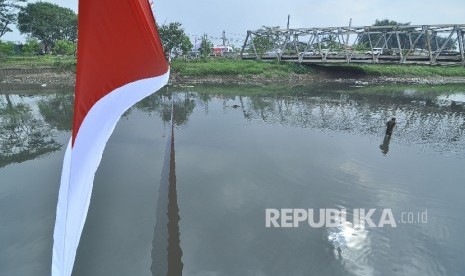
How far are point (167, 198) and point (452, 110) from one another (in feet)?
92.0

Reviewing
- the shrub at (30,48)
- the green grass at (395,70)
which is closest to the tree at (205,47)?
the green grass at (395,70)

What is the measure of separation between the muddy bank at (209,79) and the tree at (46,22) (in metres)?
30.2

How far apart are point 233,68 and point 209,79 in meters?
4.04

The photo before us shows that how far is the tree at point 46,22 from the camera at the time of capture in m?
62.9

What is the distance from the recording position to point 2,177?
1123cm

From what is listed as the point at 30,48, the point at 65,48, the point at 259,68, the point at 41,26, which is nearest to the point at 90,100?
the point at 259,68

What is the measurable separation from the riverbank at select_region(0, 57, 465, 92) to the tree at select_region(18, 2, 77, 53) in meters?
24.1

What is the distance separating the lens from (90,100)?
2.03 meters

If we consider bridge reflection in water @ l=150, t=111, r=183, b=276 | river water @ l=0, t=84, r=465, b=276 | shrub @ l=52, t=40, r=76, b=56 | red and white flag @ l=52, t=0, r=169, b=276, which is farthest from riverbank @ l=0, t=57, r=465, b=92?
red and white flag @ l=52, t=0, r=169, b=276

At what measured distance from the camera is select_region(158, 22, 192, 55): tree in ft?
150

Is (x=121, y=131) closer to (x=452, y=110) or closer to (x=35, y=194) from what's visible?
(x=35, y=194)

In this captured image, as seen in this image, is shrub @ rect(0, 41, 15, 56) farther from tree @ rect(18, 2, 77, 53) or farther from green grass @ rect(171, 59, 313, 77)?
green grass @ rect(171, 59, 313, 77)

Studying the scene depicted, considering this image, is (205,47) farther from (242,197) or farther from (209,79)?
(242,197)

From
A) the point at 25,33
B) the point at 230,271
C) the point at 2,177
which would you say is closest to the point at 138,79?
the point at 230,271
